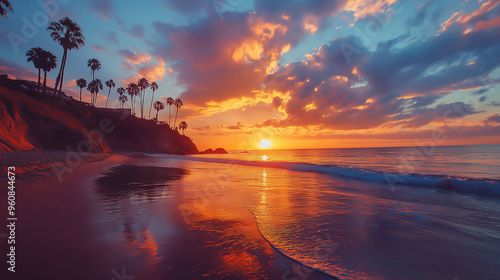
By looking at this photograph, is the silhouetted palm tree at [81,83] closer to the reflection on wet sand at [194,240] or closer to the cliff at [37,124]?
the cliff at [37,124]

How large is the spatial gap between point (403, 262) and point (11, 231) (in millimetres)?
7351

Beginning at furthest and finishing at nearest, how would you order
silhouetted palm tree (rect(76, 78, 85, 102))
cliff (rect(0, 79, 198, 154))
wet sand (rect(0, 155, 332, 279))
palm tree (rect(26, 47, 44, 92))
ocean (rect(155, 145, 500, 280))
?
silhouetted palm tree (rect(76, 78, 85, 102)), palm tree (rect(26, 47, 44, 92)), cliff (rect(0, 79, 198, 154)), ocean (rect(155, 145, 500, 280)), wet sand (rect(0, 155, 332, 279))

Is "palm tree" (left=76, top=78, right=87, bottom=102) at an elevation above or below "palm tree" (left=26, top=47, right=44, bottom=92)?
above

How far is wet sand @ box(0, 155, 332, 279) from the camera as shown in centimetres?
282

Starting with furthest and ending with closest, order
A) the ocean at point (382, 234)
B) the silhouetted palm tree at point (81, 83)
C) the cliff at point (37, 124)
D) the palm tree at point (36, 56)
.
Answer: the silhouetted palm tree at point (81, 83), the palm tree at point (36, 56), the cliff at point (37, 124), the ocean at point (382, 234)

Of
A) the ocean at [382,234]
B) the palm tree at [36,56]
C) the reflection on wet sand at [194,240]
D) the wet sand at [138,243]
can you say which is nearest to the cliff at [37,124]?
the palm tree at [36,56]

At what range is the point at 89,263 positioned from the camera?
296cm

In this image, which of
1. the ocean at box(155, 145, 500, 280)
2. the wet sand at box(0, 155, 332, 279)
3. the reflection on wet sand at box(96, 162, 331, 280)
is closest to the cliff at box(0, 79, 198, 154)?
the wet sand at box(0, 155, 332, 279)

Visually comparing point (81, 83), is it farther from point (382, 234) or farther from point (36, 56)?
point (382, 234)

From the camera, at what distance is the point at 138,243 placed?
3.73 meters

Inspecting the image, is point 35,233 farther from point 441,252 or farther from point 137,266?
point 441,252

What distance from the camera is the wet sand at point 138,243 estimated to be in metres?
2.82

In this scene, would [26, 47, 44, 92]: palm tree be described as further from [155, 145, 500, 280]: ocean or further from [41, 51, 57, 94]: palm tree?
[155, 145, 500, 280]: ocean

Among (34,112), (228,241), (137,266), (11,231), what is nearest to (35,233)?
(11,231)
